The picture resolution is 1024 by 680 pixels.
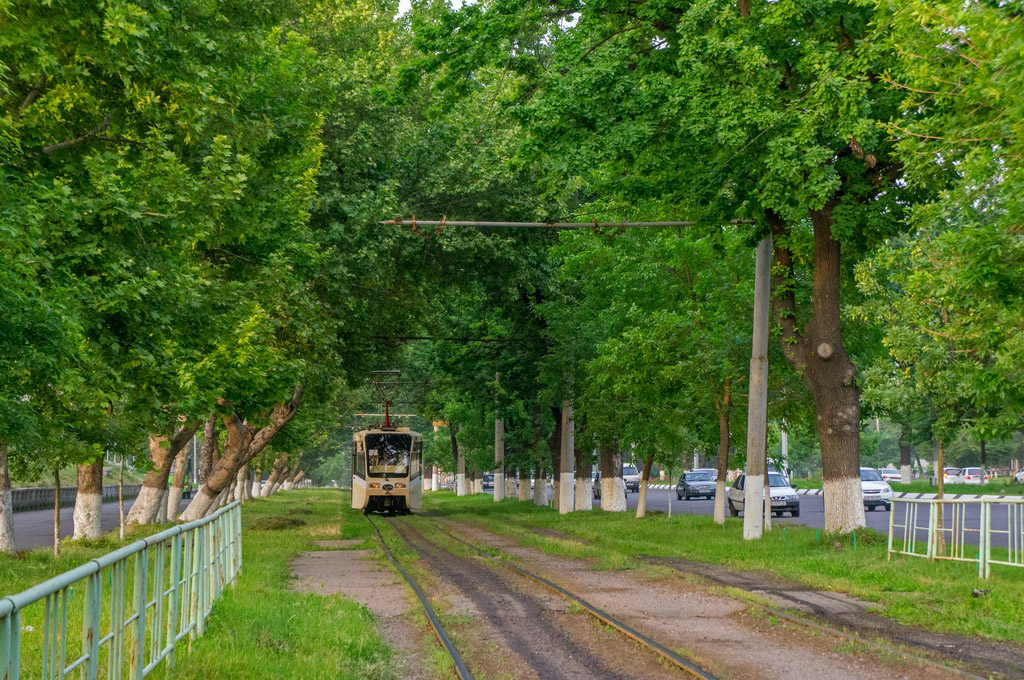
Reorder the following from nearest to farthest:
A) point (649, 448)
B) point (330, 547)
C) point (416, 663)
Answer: point (416, 663) < point (330, 547) < point (649, 448)

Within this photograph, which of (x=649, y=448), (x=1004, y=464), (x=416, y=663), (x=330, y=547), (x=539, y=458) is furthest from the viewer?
(x=1004, y=464)

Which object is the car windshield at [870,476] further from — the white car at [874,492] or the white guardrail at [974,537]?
the white guardrail at [974,537]

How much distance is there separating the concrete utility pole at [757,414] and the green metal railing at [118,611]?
1285 cm

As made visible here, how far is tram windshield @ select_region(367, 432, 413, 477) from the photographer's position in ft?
133

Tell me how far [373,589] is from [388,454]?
2571 centimetres

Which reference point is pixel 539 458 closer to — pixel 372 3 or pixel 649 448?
pixel 649 448

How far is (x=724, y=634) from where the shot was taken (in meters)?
10.6

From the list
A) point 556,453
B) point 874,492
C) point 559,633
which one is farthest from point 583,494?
point 559,633

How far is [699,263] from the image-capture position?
26.7 m

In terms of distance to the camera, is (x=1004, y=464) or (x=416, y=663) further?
(x=1004, y=464)

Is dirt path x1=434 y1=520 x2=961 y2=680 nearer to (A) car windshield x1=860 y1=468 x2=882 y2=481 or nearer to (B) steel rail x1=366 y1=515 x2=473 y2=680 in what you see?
(B) steel rail x1=366 y1=515 x2=473 y2=680

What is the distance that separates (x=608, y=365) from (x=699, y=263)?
3.46 metres

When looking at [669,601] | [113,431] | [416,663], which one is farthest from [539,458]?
[416,663]

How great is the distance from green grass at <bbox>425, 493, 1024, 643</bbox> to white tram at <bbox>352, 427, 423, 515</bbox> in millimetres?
10705
